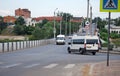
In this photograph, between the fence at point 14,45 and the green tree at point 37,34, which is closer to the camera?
the fence at point 14,45

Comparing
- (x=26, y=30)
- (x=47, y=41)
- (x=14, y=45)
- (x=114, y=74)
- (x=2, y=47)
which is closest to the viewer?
(x=114, y=74)

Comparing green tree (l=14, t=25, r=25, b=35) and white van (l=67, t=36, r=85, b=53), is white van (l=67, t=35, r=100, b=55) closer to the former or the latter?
white van (l=67, t=36, r=85, b=53)

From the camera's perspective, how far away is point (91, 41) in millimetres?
43500

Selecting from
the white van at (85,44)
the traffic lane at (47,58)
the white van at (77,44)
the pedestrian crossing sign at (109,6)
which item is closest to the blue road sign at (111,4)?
the pedestrian crossing sign at (109,6)

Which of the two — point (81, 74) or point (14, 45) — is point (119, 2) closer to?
point (81, 74)

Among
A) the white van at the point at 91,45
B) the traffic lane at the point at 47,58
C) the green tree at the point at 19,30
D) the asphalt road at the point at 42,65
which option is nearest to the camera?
the asphalt road at the point at 42,65

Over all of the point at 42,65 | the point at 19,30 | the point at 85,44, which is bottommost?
the point at 42,65

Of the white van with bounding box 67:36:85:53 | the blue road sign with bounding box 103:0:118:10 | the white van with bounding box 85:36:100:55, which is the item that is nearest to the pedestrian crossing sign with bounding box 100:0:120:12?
the blue road sign with bounding box 103:0:118:10

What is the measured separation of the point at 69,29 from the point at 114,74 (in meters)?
160

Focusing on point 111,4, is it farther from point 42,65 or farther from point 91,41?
point 91,41

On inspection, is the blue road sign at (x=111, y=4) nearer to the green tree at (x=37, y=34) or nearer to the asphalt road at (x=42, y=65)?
the asphalt road at (x=42, y=65)

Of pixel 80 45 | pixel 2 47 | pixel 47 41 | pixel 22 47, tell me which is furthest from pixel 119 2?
pixel 47 41

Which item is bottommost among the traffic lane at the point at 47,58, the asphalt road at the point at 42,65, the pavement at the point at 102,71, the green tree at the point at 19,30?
the traffic lane at the point at 47,58

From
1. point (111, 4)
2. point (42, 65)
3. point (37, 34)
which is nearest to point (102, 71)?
point (111, 4)
